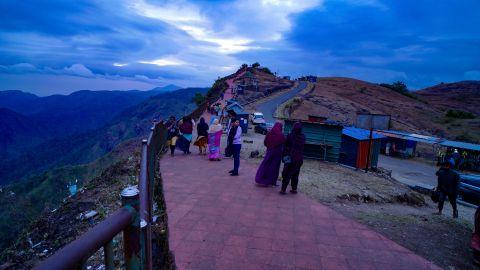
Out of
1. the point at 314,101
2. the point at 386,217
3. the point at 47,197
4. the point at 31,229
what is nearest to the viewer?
the point at 386,217

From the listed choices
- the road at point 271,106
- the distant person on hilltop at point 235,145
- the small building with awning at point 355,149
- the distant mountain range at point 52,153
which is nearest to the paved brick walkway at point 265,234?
the distant person on hilltop at point 235,145

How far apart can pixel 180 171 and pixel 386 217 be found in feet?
17.2

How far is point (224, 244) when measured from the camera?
4508 mm

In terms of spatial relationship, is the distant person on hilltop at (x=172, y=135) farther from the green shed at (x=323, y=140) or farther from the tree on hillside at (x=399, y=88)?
the tree on hillside at (x=399, y=88)

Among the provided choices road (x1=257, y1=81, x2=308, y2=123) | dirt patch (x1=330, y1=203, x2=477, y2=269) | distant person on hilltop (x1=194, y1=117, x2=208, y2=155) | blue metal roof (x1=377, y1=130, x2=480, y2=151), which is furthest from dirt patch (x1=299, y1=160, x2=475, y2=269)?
road (x1=257, y1=81, x2=308, y2=123)

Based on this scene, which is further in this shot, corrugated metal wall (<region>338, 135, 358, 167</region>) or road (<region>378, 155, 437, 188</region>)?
road (<region>378, 155, 437, 188</region>)

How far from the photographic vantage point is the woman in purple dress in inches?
294

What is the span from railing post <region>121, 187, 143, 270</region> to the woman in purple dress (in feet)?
20.3

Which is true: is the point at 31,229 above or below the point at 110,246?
below

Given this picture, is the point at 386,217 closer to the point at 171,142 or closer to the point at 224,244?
Result: the point at 224,244

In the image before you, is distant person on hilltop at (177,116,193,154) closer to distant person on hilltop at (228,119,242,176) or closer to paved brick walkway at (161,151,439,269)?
distant person on hilltop at (228,119,242,176)

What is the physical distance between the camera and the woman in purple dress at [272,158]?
7.46 meters

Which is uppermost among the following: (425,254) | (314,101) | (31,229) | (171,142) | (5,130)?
(314,101)

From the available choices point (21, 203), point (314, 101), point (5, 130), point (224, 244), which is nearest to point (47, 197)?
point (21, 203)
